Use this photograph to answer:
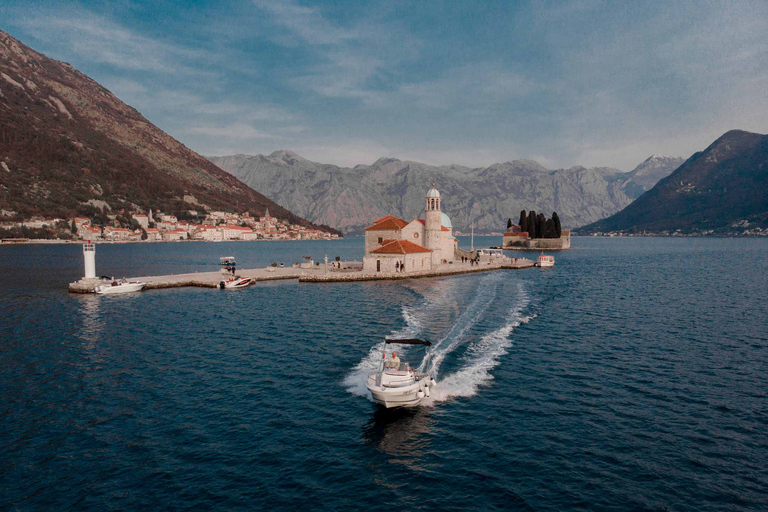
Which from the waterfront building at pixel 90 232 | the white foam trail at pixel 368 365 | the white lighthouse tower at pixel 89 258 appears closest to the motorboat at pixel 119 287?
the white lighthouse tower at pixel 89 258

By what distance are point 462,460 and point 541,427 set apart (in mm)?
4191

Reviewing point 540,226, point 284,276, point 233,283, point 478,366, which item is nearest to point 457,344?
point 478,366

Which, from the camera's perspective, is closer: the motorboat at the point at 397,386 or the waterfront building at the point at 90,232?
the motorboat at the point at 397,386

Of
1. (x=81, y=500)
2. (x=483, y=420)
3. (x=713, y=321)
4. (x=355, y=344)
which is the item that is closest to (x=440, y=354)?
(x=355, y=344)

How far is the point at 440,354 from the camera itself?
25984 millimetres

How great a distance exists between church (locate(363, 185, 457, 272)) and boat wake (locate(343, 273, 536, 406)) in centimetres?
1687

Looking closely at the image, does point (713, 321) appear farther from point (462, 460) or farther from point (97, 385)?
point (97, 385)

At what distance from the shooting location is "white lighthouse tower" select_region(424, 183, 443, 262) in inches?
2848

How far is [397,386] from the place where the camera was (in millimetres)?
18156

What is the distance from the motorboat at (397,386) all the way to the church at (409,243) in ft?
145

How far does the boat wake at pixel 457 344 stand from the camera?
21.3 meters

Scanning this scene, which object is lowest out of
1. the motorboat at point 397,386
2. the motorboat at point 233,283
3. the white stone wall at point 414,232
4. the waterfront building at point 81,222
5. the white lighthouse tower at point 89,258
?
the motorboat at point 397,386

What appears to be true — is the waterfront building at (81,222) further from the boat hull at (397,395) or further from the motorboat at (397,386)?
the boat hull at (397,395)

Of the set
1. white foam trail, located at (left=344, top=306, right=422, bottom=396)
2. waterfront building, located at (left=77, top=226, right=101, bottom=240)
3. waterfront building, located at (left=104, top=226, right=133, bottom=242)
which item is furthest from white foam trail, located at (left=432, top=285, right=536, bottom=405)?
waterfront building, located at (left=104, top=226, right=133, bottom=242)
